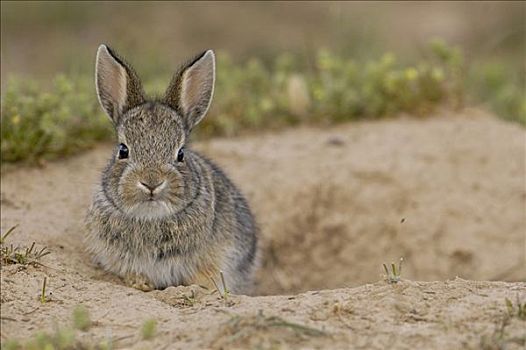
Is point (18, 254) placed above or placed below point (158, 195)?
below

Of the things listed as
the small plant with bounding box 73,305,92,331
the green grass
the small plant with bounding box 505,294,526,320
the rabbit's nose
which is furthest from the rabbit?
the small plant with bounding box 505,294,526,320

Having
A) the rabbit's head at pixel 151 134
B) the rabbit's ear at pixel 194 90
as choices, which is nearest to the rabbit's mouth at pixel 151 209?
the rabbit's head at pixel 151 134

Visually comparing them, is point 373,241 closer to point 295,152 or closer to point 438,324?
point 295,152

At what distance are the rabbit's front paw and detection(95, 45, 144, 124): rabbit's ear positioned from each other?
35.7 inches

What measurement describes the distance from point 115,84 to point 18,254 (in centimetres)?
120

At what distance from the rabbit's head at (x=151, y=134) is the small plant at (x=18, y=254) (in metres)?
0.51

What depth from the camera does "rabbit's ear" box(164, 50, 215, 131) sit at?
579 cm

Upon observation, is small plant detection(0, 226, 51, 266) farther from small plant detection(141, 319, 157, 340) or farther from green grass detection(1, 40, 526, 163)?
green grass detection(1, 40, 526, 163)

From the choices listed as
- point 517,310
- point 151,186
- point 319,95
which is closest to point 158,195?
point 151,186

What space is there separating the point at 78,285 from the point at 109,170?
765 mm

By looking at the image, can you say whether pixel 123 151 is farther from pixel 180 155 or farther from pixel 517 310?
pixel 517 310

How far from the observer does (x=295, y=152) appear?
7766mm

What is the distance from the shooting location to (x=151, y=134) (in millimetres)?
5461

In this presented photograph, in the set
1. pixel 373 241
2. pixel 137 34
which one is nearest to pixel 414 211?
pixel 373 241
